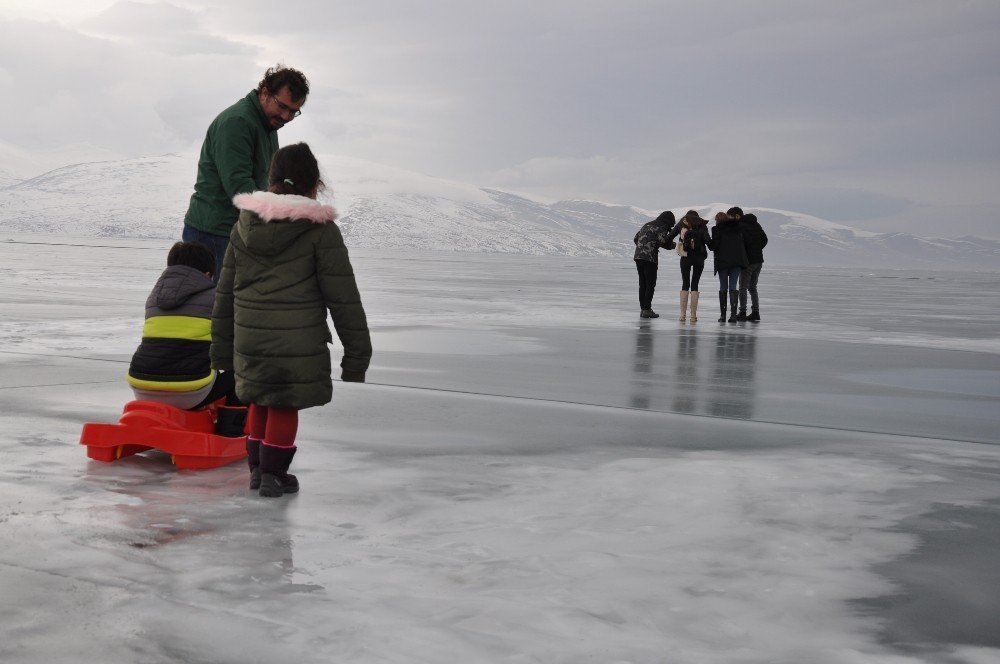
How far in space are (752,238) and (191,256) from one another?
12.9 m

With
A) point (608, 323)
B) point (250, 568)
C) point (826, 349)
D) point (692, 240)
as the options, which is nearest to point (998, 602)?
point (250, 568)

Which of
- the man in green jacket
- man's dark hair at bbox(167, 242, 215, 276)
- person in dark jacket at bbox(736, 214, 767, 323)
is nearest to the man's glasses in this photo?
the man in green jacket

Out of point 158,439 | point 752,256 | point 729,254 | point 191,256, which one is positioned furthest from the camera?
point 752,256

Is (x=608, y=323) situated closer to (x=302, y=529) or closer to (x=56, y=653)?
(x=302, y=529)

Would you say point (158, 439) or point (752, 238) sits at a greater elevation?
point (752, 238)

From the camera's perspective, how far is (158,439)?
4.95m

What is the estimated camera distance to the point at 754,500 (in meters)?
4.59

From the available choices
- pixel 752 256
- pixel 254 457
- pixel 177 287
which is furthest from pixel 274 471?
pixel 752 256

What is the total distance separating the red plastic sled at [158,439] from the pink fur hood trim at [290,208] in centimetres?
119

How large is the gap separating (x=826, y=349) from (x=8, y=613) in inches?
418

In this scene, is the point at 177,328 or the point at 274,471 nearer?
the point at 274,471

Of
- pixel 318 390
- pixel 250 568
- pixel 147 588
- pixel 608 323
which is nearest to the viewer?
pixel 147 588

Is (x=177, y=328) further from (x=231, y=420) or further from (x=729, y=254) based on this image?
(x=729, y=254)

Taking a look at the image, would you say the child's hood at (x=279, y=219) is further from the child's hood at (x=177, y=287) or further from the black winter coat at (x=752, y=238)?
the black winter coat at (x=752, y=238)
